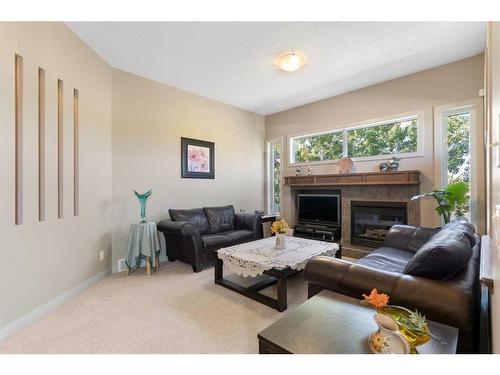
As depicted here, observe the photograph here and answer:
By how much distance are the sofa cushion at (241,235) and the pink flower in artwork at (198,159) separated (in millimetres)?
1311

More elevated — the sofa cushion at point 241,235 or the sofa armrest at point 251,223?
the sofa armrest at point 251,223

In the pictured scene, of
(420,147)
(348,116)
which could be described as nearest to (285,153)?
(348,116)

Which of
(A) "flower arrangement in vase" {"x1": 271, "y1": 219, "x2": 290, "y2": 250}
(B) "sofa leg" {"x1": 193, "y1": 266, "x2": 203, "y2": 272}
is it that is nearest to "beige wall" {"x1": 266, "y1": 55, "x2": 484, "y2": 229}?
(A) "flower arrangement in vase" {"x1": 271, "y1": 219, "x2": 290, "y2": 250}

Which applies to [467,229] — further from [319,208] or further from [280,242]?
[319,208]

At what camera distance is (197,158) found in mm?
4379

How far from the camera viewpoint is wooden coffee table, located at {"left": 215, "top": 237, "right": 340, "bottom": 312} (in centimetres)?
227

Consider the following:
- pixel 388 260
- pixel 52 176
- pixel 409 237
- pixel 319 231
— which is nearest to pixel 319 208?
pixel 319 231

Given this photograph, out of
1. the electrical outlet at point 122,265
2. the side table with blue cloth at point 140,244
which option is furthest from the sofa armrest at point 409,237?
the electrical outlet at point 122,265

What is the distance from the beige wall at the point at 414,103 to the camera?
10.4 feet

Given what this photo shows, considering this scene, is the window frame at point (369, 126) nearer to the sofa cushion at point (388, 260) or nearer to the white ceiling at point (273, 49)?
the white ceiling at point (273, 49)

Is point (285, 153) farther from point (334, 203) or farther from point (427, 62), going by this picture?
point (427, 62)

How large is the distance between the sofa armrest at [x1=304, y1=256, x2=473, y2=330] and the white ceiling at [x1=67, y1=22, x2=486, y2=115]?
242 centimetres

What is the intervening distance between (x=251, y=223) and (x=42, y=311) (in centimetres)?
282
